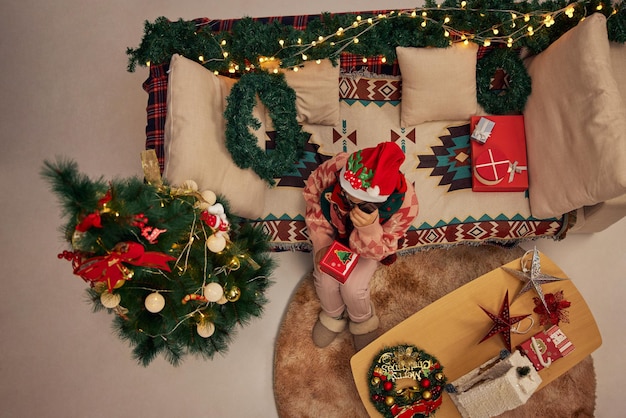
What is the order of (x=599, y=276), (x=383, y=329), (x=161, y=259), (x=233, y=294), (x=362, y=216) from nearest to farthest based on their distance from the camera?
(x=161, y=259)
(x=233, y=294)
(x=362, y=216)
(x=383, y=329)
(x=599, y=276)

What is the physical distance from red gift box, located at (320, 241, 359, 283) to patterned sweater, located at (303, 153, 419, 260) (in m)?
0.04

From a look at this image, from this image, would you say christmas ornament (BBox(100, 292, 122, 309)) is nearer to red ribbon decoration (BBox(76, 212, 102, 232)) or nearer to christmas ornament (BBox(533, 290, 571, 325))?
red ribbon decoration (BBox(76, 212, 102, 232))

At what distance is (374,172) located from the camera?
133cm

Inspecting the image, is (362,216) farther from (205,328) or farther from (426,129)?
(426,129)

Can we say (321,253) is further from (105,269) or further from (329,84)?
(105,269)

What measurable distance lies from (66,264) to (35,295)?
22 centimetres

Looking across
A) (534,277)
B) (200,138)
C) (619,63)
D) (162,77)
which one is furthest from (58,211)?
(619,63)

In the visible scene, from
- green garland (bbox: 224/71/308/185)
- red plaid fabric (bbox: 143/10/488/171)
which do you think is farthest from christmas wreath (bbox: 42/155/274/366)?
red plaid fabric (bbox: 143/10/488/171)

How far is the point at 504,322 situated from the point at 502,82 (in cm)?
108

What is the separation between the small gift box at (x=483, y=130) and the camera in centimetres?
191

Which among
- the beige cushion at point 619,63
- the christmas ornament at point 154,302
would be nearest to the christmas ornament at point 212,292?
the christmas ornament at point 154,302

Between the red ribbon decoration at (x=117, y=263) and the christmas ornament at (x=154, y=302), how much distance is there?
0.10m

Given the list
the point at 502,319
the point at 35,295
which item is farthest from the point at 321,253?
the point at 35,295

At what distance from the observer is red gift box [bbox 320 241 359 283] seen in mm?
1676
